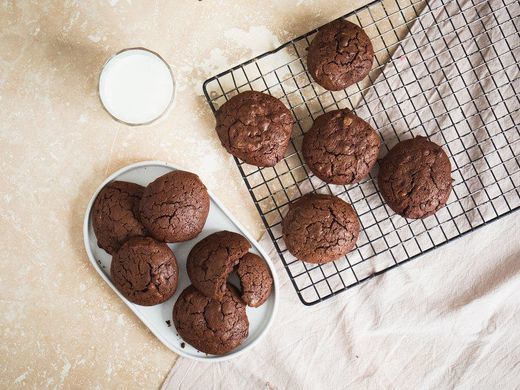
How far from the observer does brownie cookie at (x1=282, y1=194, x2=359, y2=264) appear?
7.30 ft

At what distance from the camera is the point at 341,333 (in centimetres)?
252

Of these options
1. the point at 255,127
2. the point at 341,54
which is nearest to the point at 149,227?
the point at 255,127

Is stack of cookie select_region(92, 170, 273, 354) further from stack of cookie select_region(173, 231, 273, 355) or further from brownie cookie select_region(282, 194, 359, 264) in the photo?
brownie cookie select_region(282, 194, 359, 264)

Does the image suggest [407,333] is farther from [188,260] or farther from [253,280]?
[188,260]

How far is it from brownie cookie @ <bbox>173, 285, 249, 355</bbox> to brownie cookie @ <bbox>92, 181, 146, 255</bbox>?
36 cm

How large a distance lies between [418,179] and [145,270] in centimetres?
116

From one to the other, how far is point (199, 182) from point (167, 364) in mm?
910

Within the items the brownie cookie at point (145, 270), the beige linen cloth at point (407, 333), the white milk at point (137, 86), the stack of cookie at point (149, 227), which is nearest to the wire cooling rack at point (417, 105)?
the beige linen cloth at point (407, 333)

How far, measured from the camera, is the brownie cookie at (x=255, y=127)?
2180 millimetres

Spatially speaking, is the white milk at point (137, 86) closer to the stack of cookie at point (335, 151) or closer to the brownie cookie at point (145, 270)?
Answer: the stack of cookie at point (335, 151)

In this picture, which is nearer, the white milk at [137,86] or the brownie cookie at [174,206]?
the brownie cookie at [174,206]

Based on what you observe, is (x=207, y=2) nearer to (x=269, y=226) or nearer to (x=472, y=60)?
(x=269, y=226)

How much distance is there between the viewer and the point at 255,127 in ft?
7.15

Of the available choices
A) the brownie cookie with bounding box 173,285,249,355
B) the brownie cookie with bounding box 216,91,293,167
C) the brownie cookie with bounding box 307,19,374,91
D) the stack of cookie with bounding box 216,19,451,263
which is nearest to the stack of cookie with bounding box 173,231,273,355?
the brownie cookie with bounding box 173,285,249,355
